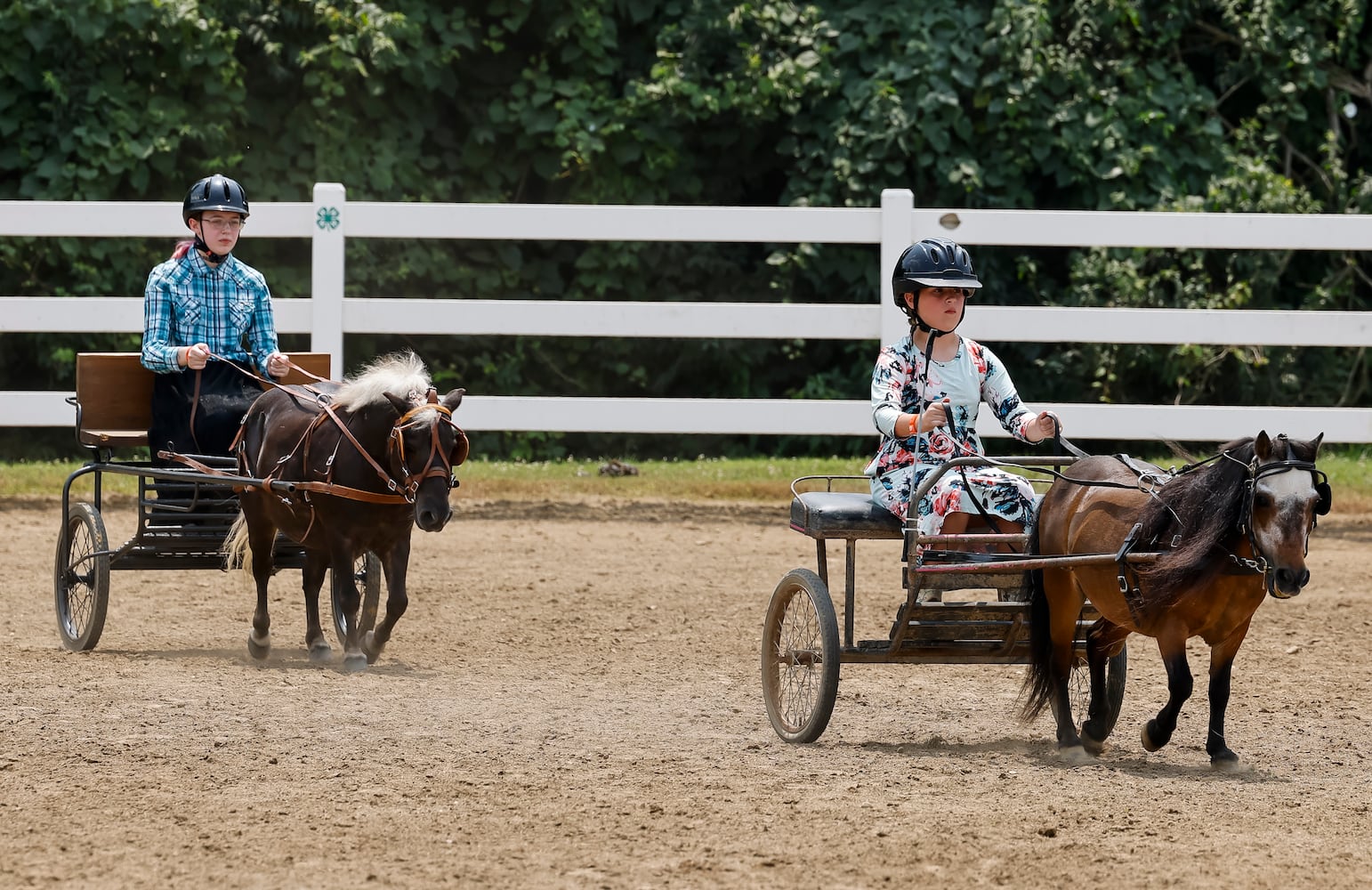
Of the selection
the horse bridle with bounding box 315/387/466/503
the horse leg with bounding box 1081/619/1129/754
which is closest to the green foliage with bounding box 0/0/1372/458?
the horse bridle with bounding box 315/387/466/503

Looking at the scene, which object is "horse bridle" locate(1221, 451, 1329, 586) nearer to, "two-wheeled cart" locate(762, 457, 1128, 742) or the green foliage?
"two-wheeled cart" locate(762, 457, 1128, 742)

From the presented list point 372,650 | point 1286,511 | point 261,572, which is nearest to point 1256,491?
point 1286,511

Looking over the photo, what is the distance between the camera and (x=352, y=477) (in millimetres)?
7672

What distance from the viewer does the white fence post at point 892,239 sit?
Answer: 12406mm

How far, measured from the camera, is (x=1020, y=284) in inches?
618

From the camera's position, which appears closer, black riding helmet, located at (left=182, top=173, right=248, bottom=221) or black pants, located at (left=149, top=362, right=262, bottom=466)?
black riding helmet, located at (left=182, top=173, right=248, bottom=221)

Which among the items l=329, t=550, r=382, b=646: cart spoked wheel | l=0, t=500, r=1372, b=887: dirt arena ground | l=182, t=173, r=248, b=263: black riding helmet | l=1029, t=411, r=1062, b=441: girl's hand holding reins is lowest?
l=0, t=500, r=1372, b=887: dirt arena ground

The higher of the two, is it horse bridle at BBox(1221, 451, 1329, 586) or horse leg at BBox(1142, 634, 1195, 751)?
horse bridle at BBox(1221, 451, 1329, 586)

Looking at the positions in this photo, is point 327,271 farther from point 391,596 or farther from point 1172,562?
point 1172,562

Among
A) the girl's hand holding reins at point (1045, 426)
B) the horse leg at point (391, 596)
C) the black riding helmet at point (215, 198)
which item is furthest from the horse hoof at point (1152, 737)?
the black riding helmet at point (215, 198)

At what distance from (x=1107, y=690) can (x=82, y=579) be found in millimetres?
4464

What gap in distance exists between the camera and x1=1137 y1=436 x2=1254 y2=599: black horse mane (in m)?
5.54

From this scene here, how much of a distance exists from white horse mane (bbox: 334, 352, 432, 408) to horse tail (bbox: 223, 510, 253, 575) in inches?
29.2

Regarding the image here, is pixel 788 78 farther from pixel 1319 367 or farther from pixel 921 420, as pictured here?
pixel 921 420
